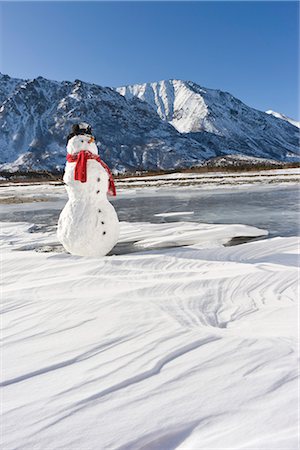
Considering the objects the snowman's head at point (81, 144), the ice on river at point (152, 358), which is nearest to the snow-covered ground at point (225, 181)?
the snowman's head at point (81, 144)

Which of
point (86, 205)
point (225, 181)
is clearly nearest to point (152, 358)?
point (86, 205)

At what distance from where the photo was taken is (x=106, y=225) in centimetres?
503

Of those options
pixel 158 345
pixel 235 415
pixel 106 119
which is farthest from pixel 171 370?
pixel 106 119

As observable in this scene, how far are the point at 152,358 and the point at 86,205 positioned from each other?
10.8ft

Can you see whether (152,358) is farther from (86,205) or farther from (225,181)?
(225,181)

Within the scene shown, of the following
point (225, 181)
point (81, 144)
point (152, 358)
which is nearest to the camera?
point (152, 358)

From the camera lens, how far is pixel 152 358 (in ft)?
6.63

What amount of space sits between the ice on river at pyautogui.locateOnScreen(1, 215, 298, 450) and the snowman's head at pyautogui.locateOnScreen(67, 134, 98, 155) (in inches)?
76.3

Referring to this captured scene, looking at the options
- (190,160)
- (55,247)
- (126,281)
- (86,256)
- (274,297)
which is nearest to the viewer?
(274,297)

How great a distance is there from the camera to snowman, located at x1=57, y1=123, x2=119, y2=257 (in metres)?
4.88

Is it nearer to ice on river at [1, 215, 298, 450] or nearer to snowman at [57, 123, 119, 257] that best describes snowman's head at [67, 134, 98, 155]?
snowman at [57, 123, 119, 257]

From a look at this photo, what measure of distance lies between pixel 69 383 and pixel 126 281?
1.69m

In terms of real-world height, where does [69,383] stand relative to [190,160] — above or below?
below

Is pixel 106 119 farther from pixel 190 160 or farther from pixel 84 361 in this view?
pixel 84 361
